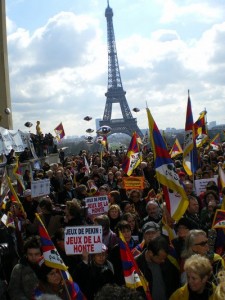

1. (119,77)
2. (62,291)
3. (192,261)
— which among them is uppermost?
(119,77)

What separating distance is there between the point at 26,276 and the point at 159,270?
4.42 ft

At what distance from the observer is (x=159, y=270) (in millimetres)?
5023

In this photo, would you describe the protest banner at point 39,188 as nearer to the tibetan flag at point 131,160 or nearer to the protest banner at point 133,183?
the protest banner at point 133,183

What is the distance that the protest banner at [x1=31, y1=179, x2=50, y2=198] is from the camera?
391 inches

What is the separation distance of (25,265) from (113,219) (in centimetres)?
286

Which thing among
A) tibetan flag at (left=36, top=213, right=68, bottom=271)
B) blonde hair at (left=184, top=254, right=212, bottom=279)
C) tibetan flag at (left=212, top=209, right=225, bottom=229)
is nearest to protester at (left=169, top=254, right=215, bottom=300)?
blonde hair at (left=184, top=254, right=212, bottom=279)

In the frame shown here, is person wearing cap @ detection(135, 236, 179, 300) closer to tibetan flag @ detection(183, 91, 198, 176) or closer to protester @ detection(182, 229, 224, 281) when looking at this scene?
protester @ detection(182, 229, 224, 281)

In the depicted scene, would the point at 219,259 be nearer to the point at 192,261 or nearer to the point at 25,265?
the point at 192,261

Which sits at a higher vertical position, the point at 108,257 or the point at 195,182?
the point at 195,182

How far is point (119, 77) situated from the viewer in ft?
285

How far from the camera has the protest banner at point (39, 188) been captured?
993cm

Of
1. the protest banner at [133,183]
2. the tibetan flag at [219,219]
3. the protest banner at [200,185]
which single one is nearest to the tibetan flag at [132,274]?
the tibetan flag at [219,219]

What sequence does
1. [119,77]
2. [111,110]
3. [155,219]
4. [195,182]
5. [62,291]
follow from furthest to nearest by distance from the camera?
1. [119,77]
2. [111,110]
3. [195,182]
4. [155,219]
5. [62,291]

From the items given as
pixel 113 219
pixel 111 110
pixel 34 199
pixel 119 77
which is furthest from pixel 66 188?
pixel 119 77
